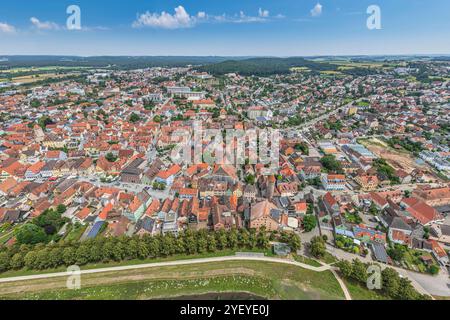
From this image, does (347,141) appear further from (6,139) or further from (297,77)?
(297,77)

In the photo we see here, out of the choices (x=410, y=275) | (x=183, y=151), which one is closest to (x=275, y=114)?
(x=183, y=151)

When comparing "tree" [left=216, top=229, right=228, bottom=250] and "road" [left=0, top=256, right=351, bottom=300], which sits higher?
"tree" [left=216, top=229, right=228, bottom=250]

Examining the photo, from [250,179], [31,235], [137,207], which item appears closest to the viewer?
[31,235]

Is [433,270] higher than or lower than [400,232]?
lower

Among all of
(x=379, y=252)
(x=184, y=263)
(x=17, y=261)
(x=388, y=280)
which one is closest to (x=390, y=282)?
(x=388, y=280)

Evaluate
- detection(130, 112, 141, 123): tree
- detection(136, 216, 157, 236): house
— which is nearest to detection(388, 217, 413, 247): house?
detection(136, 216, 157, 236): house

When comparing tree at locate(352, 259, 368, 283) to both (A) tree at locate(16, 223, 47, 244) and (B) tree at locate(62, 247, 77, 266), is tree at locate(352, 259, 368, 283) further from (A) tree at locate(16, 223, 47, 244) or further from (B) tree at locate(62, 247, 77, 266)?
(A) tree at locate(16, 223, 47, 244)

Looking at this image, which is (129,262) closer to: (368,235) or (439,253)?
(368,235)
